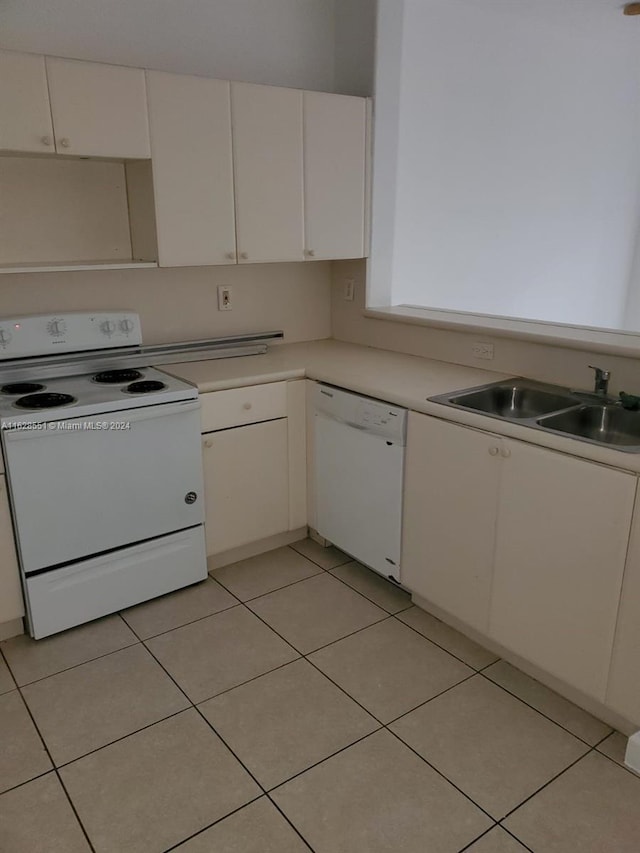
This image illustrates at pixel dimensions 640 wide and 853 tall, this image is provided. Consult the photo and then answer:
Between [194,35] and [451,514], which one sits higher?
[194,35]

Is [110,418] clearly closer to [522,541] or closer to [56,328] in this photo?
[56,328]

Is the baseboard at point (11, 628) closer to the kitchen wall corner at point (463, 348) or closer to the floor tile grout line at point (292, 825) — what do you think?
the floor tile grout line at point (292, 825)

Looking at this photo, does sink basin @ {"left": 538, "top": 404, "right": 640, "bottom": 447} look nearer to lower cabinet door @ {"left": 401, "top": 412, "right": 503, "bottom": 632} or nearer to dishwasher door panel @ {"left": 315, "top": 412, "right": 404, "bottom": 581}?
lower cabinet door @ {"left": 401, "top": 412, "right": 503, "bottom": 632}

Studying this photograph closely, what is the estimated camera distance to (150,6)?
260cm

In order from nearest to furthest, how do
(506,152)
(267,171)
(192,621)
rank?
(192,621)
(267,171)
(506,152)

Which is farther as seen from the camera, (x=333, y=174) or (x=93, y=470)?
(x=333, y=174)

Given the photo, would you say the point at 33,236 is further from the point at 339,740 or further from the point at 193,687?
the point at 339,740

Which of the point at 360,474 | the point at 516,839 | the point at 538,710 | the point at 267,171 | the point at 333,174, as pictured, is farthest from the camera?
the point at 333,174

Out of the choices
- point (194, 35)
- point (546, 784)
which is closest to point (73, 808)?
point (546, 784)

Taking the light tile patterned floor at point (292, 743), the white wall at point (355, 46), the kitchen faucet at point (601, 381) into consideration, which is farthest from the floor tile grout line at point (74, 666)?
the white wall at point (355, 46)

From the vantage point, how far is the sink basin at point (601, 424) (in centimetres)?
216

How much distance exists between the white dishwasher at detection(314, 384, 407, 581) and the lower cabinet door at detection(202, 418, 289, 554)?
17 centimetres

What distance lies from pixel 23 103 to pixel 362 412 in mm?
1575

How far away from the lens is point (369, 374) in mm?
2680
